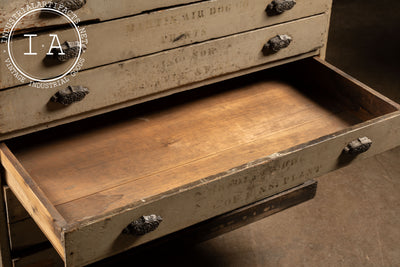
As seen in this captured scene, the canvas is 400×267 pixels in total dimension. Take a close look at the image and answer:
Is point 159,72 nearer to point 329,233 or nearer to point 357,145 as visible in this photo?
point 357,145

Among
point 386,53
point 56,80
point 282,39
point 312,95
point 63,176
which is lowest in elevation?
point 386,53

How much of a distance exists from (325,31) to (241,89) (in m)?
0.38

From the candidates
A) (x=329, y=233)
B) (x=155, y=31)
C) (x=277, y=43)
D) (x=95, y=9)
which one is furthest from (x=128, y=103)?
(x=329, y=233)

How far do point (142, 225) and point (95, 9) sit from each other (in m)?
0.61

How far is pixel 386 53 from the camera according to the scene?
412 centimetres

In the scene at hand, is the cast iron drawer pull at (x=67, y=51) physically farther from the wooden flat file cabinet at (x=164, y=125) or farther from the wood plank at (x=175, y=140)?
the wood plank at (x=175, y=140)

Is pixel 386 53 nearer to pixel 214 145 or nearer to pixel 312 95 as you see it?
pixel 312 95

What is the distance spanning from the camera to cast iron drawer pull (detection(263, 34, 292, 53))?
2119mm

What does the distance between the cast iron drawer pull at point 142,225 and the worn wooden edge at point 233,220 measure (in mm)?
763

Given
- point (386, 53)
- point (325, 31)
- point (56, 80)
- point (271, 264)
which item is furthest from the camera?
point (386, 53)

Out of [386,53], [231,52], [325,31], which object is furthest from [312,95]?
[386,53]

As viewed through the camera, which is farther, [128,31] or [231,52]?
[231,52]

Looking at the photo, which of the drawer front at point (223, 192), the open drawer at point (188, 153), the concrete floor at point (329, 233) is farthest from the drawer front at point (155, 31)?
the concrete floor at point (329, 233)
